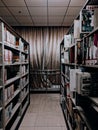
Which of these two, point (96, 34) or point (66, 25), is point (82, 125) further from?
point (66, 25)

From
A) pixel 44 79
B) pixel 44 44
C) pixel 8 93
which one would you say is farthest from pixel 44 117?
pixel 44 44

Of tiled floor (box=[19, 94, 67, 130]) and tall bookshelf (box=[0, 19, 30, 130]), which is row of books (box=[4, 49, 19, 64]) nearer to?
tall bookshelf (box=[0, 19, 30, 130])

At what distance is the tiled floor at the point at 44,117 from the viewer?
3562 millimetres

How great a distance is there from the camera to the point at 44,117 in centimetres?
413

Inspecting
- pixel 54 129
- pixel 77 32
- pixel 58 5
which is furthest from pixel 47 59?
pixel 77 32

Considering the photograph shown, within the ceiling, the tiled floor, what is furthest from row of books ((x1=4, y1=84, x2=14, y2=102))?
the ceiling

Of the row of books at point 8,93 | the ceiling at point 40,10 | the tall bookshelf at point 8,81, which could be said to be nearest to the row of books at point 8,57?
the tall bookshelf at point 8,81

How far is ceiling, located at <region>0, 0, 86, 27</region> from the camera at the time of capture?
424 centimetres

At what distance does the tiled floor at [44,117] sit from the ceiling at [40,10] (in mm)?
2854

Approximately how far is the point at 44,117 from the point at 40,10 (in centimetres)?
300

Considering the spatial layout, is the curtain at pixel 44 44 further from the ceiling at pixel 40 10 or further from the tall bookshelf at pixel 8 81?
the tall bookshelf at pixel 8 81

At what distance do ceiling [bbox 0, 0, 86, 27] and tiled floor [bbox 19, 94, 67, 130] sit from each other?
285 cm

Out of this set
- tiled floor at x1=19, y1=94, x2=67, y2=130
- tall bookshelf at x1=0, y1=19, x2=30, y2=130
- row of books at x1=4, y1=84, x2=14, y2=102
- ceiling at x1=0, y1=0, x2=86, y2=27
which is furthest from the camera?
ceiling at x1=0, y1=0, x2=86, y2=27

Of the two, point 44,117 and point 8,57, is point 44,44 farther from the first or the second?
point 8,57
